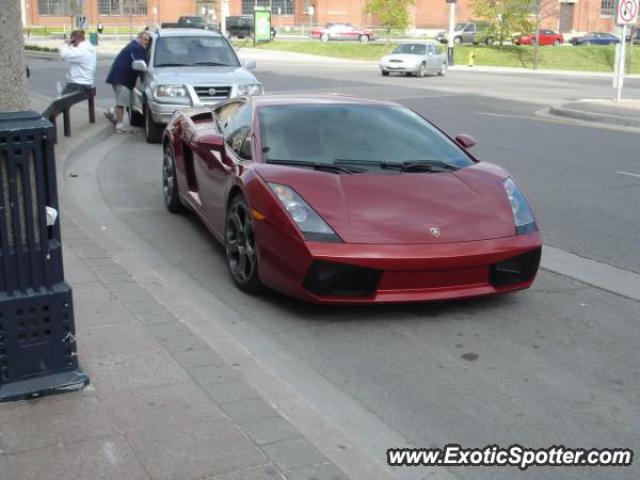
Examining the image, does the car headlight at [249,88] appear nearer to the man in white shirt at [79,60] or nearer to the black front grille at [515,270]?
the man in white shirt at [79,60]

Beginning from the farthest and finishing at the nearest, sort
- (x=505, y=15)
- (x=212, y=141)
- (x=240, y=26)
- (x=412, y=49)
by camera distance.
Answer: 1. (x=240, y=26)
2. (x=505, y=15)
3. (x=412, y=49)
4. (x=212, y=141)

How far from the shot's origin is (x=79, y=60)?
1521 centimetres

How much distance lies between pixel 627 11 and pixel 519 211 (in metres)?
16.9

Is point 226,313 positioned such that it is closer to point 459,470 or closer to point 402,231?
point 402,231

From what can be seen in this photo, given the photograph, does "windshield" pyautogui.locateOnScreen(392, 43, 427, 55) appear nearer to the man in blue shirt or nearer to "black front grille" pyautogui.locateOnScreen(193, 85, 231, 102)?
the man in blue shirt

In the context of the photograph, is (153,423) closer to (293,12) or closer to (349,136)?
(349,136)

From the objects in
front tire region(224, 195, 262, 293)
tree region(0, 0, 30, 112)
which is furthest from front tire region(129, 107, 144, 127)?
tree region(0, 0, 30, 112)

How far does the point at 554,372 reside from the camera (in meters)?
4.89

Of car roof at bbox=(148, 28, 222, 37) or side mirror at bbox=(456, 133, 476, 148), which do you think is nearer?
side mirror at bbox=(456, 133, 476, 148)

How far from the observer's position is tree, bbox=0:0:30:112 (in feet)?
13.3

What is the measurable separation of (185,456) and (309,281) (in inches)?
84.3

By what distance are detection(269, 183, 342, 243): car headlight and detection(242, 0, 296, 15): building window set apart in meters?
83.2

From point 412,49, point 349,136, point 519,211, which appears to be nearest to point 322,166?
point 349,136

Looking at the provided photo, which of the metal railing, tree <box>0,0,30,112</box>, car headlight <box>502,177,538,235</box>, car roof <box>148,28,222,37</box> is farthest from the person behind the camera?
car roof <box>148,28,222,37</box>
